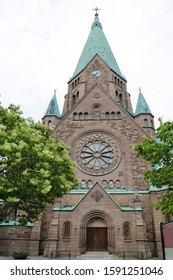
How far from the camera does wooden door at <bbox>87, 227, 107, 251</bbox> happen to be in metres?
21.8

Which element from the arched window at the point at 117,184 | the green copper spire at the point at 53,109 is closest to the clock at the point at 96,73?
the green copper spire at the point at 53,109

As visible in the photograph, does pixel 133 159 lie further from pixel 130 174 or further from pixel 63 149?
pixel 63 149

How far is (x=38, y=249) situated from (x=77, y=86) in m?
25.6

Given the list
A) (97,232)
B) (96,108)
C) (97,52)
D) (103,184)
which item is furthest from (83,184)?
(97,52)

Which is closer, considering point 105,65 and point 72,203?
point 72,203

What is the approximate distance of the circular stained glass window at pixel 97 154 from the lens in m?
26.9

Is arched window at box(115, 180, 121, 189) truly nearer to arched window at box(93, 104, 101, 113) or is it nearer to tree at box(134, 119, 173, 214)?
arched window at box(93, 104, 101, 113)

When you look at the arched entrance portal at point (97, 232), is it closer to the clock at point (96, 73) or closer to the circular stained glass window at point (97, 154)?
the circular stained glass window at point (97, 154)

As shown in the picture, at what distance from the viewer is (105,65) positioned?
39.3m

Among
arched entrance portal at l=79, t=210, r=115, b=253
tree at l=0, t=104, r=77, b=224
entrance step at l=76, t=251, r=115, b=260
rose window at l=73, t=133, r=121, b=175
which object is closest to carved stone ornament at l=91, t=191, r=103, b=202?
arched entrance portal at l=79, t=210, r=115, b=253

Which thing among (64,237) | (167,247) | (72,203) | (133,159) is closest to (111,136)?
(133,159)

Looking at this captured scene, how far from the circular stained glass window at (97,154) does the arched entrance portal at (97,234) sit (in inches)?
250

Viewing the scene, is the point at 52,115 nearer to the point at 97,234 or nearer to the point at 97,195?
the point at 97,195

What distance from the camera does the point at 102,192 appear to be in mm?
22312
